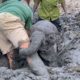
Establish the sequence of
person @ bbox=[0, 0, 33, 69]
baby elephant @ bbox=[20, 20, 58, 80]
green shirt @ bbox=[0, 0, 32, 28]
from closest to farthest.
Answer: baby elephant @ bbox=[20, 20, 58, 80], person @ bbox=[0, 0, 33, 69], green shirt @ bbox=[0, 0, 32, 28]

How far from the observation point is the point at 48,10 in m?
8.69

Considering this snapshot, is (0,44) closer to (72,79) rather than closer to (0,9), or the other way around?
(0,9)

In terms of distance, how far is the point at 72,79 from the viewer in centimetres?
578

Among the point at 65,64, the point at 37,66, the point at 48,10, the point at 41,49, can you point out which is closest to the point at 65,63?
the point at 65,64

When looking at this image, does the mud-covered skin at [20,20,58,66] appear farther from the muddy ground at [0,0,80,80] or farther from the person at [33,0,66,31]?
the person at [33,0,66,31]

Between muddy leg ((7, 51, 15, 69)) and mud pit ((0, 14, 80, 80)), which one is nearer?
mud pit ((0, 14, 80, 80))

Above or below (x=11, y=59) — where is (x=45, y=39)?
above

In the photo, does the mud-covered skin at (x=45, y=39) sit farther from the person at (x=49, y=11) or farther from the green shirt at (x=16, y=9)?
the person at (x=49, y=11)

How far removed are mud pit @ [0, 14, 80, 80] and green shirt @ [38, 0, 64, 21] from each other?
0.44 meters

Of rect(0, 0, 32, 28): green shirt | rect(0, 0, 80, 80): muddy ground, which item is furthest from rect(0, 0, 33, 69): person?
rect(0, 0, 80, 80): muddy ground

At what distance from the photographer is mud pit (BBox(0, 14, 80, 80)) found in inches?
230

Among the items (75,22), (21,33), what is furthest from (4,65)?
(75,22)

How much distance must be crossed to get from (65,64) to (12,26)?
3.77 feet

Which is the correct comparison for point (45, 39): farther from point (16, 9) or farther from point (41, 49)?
point (16, 9)
